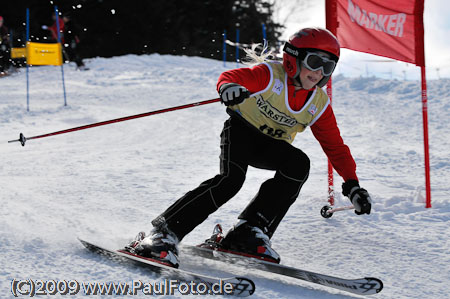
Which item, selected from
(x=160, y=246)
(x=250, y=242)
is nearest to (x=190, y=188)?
(x=250, y=242)

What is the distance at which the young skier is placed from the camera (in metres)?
2.78

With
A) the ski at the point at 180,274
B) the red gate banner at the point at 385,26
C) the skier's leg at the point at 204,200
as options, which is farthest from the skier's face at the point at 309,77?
the red gate banner at the point at 385,26

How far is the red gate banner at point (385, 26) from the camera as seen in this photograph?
4.32 m

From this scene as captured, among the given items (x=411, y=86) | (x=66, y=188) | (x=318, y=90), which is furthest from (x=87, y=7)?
(x=318, y=90)

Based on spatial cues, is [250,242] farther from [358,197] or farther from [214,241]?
[358,197]

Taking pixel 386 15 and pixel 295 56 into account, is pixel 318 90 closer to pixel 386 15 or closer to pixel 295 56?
pixel 295 56

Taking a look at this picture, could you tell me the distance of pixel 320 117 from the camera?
316 cm

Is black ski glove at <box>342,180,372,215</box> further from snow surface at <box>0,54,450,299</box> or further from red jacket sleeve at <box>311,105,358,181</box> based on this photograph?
snow surface at <box>0,54,450,299</box>

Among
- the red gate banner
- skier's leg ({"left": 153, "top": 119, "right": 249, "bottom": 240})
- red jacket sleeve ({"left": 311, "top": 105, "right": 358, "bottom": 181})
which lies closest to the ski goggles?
red jacket sleeve ({"left": 311, "top": 105, "right": 358, "bottom": 181})

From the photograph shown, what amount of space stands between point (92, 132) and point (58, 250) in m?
5.37

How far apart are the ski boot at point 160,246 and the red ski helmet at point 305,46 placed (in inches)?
44.6

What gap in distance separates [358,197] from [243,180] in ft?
2.17

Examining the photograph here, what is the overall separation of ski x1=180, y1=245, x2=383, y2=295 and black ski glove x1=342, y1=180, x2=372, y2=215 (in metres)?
0.57

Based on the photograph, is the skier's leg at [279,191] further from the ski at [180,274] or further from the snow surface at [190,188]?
the ski at [180,274]
